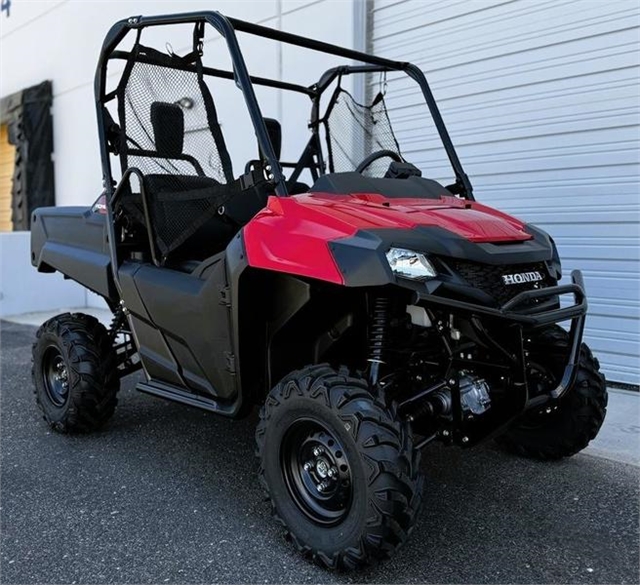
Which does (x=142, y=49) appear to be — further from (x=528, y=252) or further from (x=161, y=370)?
(x=528, y=252)

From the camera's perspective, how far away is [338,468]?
2.46 m

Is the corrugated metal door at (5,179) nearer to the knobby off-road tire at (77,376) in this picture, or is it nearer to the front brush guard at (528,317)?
the knobby off-road tire at (77,376)

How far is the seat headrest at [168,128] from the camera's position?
3365mm

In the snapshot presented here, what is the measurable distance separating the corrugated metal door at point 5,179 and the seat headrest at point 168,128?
10.9 meters

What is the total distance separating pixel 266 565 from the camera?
98.9 inches

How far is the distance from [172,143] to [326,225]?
1.27m

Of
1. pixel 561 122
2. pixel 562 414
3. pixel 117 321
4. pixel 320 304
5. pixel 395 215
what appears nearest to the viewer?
pixel 395 215

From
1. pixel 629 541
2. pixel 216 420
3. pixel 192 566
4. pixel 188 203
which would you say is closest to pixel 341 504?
pixel 192 566

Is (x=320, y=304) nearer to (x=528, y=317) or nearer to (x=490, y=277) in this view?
(x=490, y=277)

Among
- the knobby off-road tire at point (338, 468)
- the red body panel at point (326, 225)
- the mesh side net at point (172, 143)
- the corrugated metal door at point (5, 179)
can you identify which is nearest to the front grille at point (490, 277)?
the red body panel at point (326, 225)

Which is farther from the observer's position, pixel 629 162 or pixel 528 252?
pixel 629 162

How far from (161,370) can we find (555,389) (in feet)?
6.30

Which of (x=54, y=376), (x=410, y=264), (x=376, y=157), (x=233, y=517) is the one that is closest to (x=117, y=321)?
(x=54, y=376)

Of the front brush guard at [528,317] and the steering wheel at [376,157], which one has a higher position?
the steering wheel at [376,157]
